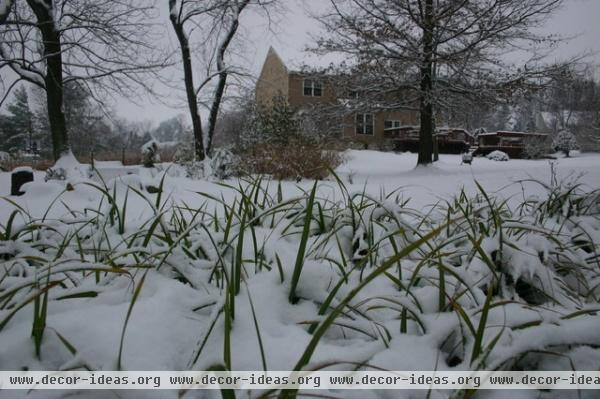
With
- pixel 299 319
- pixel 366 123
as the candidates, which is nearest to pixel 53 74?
pixel 299 319

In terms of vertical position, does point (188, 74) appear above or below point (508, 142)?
above

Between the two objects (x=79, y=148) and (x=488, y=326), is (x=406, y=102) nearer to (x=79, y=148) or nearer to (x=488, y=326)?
(x=488, y=326)

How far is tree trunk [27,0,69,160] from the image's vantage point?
→ 380 inches

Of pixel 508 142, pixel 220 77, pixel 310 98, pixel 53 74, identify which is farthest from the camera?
pixel 508 142

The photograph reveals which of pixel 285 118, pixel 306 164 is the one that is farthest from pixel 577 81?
pixel 285 118

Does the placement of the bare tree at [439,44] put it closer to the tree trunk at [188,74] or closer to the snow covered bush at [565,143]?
the tree trunk at [188,74]

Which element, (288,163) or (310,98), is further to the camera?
(310,98)

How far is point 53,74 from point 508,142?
1321 inches

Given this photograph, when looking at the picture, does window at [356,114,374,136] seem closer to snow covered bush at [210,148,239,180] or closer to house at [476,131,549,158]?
house at [476,131,549,158]

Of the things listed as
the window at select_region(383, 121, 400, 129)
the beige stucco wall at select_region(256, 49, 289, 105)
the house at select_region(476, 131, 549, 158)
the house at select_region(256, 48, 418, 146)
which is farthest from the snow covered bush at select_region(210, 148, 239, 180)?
the house at select_region(476, 131, 549, 158)

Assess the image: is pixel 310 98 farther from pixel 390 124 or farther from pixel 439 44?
pixel 439 44

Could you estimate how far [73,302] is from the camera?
0.77 m

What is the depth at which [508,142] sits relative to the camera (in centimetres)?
2969

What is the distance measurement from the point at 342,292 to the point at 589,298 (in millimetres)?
804
